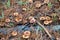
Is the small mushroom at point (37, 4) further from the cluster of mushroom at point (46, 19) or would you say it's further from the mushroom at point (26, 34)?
the mushroom at point (26, 34)

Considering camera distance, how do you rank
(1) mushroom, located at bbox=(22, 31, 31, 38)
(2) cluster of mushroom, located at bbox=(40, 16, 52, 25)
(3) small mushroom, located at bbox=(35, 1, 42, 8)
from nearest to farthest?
1. (1) mushroom, located at bbox=(22, 31, 31, 38)
2. (2) cluster of mushroom, located at bbox=(40, 16, 52, 25)
3. (3) small mushroom, located at bbox=(35, 1, 42, 8)

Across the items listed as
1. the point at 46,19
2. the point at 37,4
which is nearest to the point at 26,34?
the point at 46,19

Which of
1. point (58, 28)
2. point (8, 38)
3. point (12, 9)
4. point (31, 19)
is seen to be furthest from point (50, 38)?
point (12, 9)

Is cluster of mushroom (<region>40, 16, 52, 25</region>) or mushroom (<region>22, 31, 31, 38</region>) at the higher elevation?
cluster of mushroom (<region>40, 16, 52, 25</region>)

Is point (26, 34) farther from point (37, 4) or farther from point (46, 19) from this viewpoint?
point (37, 4)

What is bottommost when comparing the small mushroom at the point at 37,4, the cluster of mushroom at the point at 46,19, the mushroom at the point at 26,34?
the mushroom at the point at 26,34

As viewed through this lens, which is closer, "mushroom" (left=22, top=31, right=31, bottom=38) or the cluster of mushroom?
"mushroom" (left=22, top=31, right=31, bottom=38)

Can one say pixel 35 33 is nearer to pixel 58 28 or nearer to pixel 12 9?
pixel 58 28

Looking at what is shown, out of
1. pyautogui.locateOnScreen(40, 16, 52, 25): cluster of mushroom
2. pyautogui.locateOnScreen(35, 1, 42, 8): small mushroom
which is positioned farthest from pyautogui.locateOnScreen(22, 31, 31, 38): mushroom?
pyautogui.locateOnScreen(35, 1, 42, 8): small mushroom

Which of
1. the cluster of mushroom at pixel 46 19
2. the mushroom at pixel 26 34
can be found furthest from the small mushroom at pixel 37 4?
the mushroom at pixel 26 34

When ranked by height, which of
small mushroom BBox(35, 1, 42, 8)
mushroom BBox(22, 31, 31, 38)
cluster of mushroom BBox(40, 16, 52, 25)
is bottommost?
mushroom BBox(22, 31, 31, 38)

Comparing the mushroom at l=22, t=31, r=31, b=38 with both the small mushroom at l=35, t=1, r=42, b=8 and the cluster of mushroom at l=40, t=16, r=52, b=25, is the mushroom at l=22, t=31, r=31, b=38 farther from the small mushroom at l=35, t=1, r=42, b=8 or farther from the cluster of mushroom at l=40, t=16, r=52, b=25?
the small mushroom at l=35, t=1, r=42, b=8
